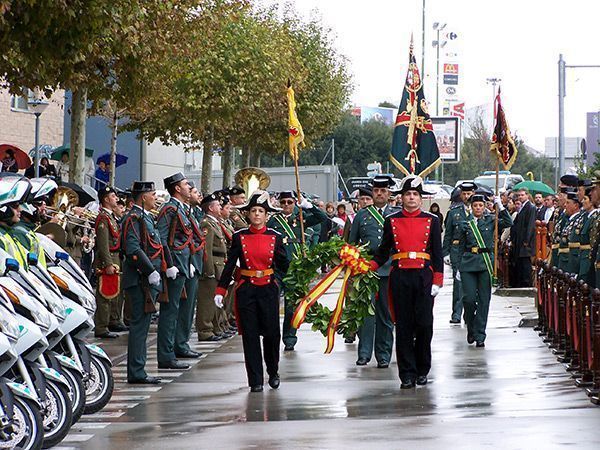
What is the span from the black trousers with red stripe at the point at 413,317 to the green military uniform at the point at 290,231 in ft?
12.2

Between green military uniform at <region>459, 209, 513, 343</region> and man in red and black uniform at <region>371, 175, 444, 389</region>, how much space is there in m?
3.82

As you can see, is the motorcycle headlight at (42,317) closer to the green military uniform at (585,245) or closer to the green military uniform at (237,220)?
the green military uniform at (585,245)

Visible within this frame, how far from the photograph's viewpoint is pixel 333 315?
15734 millimetres

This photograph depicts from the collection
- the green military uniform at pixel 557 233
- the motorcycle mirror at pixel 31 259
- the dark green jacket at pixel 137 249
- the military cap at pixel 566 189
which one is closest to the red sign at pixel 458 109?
the military cap at pixel 566 189

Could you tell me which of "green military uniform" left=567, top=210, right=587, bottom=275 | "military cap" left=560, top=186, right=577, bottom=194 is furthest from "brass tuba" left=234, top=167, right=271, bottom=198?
Answer: "green military uniform" left=567, top=210, right=587, bottom=275

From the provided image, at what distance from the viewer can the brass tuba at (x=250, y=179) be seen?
98.8 ft

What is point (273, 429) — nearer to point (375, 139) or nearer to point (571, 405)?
point (571, 405)

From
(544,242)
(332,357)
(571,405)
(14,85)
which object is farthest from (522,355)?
(544,242)

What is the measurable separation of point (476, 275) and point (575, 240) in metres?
1.35

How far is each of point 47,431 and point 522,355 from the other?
7.65 m

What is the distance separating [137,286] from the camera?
14.9m

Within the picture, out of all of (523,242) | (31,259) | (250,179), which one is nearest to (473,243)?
(31,259)

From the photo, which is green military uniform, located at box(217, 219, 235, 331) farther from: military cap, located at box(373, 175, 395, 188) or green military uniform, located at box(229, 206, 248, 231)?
military cap, located at box(373, 175, 395, 188)

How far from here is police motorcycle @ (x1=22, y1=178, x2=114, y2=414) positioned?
11.2m
